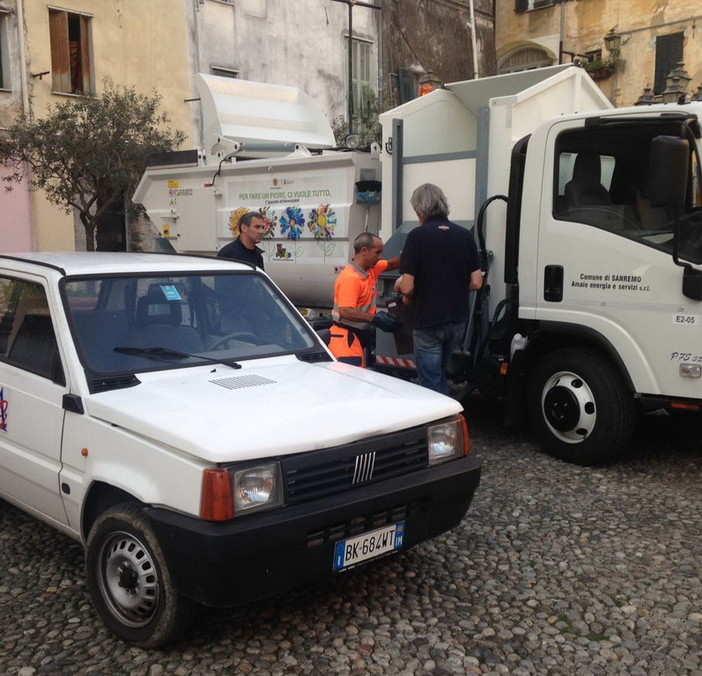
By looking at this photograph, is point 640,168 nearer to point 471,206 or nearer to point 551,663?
point 471,206

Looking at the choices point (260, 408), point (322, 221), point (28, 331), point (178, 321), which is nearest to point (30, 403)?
point (28, 331)

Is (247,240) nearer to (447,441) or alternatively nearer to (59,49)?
(447,441)

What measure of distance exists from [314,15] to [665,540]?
70.4 feet

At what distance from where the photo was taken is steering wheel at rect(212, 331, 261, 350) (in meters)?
4.30

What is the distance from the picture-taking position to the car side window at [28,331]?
13.0ft

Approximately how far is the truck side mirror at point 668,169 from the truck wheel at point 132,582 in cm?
362

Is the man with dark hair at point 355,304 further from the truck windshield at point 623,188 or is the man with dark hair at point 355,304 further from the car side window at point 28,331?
the car side window at point 28,331

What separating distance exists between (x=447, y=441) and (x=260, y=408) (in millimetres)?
941

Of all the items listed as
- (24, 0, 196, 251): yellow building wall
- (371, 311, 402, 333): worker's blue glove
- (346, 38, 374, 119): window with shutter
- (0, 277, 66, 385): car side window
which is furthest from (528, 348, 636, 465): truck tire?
(346, 38, 374, 119): window with shutter

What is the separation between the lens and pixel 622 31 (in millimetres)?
25125


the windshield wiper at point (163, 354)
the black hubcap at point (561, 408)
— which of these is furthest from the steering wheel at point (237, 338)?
the black hubcap at point (561, 408)

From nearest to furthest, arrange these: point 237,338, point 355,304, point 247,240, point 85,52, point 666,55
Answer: point 237,338, point 355,304, point 247,240, point 85,52, point 666,55

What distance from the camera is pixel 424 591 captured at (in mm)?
3969

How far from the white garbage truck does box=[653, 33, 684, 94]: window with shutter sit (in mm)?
18962
